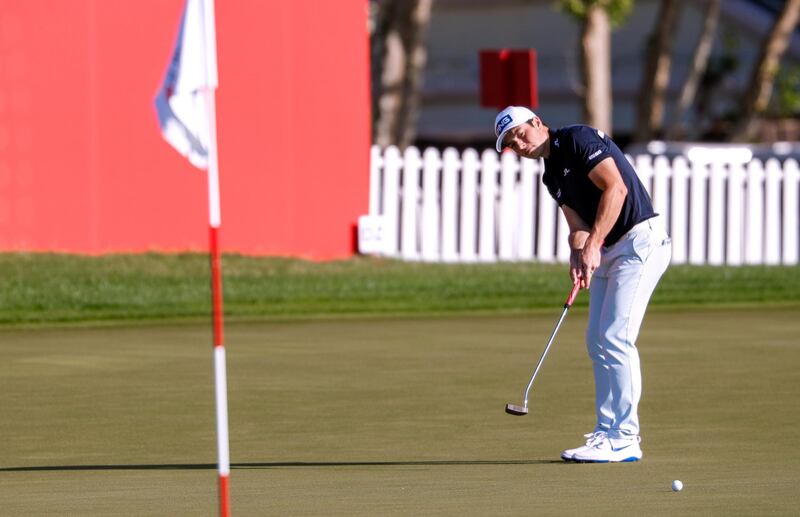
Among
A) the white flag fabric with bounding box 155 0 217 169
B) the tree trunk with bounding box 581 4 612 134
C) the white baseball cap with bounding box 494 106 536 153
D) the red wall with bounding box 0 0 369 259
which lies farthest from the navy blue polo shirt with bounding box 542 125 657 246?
the tree trunk with bounding box 581 4 612 134

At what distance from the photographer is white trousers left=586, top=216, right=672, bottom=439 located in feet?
29.2

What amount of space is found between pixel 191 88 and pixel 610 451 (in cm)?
281

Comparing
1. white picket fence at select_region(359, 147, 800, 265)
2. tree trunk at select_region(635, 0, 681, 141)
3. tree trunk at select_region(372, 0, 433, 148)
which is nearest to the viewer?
white picket fence at select_region(359, 147, 800, 265)

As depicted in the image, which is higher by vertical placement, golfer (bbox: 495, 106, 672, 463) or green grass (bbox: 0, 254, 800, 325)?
golfer (bbox: 495, 106, 672, 463)

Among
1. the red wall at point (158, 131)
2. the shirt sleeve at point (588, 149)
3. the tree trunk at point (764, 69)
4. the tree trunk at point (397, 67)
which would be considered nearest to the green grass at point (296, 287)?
the red wall at point (158, 131)

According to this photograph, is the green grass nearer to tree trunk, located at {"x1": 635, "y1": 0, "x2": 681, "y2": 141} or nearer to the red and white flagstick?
the red and white flagstick

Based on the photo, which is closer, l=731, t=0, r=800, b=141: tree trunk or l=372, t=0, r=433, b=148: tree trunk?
l=372, t=0, r=433, b=148: tree trunk

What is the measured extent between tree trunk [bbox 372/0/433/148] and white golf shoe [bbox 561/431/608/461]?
23.6 meters

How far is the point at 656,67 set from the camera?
36594 millimetres

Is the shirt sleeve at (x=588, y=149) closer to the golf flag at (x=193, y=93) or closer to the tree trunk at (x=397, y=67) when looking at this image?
the golf flag at (x=193, y=93)

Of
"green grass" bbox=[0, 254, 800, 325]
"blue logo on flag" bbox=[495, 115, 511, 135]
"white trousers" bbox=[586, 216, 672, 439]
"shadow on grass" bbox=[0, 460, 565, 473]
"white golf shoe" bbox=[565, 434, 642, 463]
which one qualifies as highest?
"blue logo on flag" bbox=[495, 115, 511, 135]

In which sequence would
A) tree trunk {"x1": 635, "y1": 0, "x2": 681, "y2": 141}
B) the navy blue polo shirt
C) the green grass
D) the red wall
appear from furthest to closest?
tree trunk {"x1": 635, "y1": 0, "x2": 681, "y2": 141}
the red wall
the green grass
the navy blue polo shirt

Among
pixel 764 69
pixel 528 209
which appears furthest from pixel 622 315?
pixel 764 69

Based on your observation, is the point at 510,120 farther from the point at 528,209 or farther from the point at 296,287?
the point at 528,209
